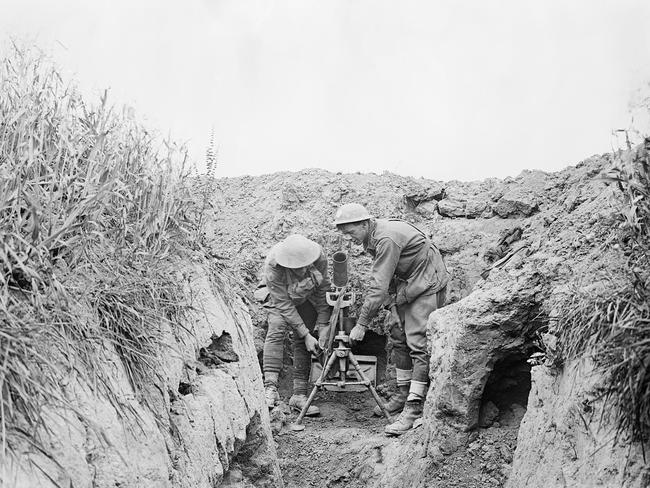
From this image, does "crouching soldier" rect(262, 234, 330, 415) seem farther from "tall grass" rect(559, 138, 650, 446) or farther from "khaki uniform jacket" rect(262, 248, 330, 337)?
"tall grass" rect(559, 138, 650, 446)

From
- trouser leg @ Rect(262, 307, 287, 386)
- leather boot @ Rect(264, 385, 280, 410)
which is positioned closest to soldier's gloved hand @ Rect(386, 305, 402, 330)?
trouser leg @ Rect(262, 307, 287, 386)

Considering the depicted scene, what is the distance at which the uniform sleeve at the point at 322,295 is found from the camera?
923 centimetres

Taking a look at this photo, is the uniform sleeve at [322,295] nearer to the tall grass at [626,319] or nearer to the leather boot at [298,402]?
the leather boot at [298,402]

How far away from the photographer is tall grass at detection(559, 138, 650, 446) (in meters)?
3.73

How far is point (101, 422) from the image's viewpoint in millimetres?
3637

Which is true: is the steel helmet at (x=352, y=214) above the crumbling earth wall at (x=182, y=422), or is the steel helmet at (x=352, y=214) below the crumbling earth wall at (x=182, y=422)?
above

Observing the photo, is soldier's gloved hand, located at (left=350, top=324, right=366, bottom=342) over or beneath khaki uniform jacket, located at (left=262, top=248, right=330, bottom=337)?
beneath

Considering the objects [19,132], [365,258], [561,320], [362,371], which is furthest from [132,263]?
[365,258]

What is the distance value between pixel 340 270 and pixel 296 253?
2.27ft

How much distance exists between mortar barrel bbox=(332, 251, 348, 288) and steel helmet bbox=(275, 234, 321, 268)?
1.16 feet

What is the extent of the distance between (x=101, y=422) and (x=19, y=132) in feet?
6.26

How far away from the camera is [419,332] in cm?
818

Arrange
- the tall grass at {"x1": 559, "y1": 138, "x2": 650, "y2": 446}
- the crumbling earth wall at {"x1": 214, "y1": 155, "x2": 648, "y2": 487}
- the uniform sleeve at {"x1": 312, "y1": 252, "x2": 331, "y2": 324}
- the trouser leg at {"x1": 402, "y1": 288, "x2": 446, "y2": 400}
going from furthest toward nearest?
the uniform sleeve at {"x1": 312, "y1": 252, "x2": 331, "y2": 324} < the trouser leg at {"x1": 402, "y1": 288, "x2": 446, "y2": 400} < the crumbling earth wall at {"x1": 214, "y1": 155, "x2": 648, "y2": 487} < the tall grass at {"x1": 559, "y1": 138, "x2": 650, "y2": 446}

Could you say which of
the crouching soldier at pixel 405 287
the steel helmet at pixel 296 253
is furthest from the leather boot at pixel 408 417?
the steel helmet at pixel 296 253
